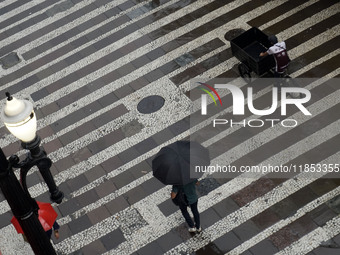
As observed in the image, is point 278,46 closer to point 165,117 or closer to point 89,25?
point 165,117

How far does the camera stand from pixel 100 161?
12391 mm

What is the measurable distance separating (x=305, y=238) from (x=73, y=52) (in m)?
8.04

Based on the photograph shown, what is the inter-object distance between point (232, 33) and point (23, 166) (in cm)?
905

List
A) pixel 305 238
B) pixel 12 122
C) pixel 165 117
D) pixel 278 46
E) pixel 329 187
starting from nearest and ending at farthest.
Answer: pixel 12 122, pixel 305 238, pixel 329 187, pixel 278 46, pixel 165 117

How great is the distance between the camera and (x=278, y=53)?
477 inches

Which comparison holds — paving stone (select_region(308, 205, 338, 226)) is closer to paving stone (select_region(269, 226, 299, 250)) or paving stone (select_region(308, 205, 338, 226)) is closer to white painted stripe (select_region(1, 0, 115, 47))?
paving stone (select_region(269, 226, 299, 250))

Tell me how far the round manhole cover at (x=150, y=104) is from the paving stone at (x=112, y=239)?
3.27 metres

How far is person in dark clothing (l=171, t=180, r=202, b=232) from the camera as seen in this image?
31.1 ft

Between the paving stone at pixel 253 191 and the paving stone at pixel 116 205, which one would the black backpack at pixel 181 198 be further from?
the paving stone at pixel 116 205

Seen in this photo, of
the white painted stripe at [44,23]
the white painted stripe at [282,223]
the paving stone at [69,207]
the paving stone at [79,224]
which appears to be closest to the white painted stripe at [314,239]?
the white painted stripe at [282,223]

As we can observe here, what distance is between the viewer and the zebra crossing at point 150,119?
10820 millimetres

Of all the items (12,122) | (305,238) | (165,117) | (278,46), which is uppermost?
(12,122)

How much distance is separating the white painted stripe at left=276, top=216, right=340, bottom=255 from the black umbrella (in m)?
2.39

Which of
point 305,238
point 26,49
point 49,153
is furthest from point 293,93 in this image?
point 26,49
